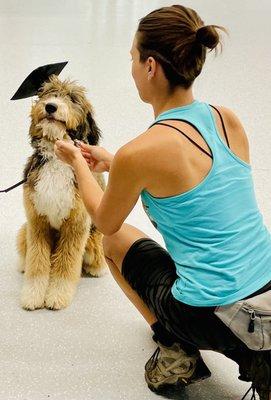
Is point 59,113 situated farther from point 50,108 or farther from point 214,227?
point 214,227

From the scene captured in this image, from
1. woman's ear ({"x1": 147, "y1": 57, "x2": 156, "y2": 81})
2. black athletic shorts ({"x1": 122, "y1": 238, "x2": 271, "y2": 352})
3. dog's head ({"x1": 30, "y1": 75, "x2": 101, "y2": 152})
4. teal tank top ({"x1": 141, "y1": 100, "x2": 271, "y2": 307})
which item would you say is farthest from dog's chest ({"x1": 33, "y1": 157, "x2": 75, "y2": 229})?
woman's ear ({"x1": 147, "y1": 57, "x2": 156, "y2": 81})

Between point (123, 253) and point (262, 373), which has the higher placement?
point (123, 253)

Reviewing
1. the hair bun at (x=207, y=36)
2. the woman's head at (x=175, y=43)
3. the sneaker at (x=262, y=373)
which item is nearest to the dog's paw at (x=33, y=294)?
the sneaker at (x=262, y=373)

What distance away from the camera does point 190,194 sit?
4.55 feet

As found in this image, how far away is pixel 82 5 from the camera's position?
20.0 feet

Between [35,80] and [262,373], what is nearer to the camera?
[262,373]

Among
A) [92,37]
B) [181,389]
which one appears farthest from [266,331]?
[92,37]

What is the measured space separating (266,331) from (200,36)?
0.74 m

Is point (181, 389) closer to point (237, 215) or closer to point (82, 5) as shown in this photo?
point (237, 215)

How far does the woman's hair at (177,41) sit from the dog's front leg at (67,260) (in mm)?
696

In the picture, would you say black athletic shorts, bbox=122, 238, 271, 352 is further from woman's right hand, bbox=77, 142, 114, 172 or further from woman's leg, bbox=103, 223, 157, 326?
woman's right hand, bbox=77, 142, 114, 172

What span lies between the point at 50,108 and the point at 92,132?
204 millimetres

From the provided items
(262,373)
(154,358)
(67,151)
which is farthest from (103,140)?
(262,373)

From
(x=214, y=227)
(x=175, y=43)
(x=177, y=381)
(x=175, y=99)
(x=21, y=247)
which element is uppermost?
(x=175, y=43)
